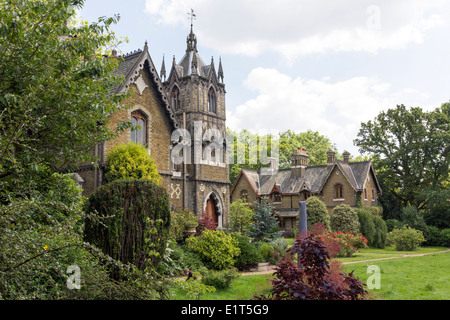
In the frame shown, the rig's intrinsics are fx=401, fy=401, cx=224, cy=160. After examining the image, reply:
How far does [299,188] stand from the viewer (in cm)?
4647

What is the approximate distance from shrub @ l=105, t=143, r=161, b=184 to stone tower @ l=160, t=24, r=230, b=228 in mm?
8039

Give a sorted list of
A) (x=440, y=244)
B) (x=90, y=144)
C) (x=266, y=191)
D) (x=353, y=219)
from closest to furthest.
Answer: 1. (x=90, y=144)
2. (x=353, y=219)
3. (x=440, y=244)
4. (x=266, y=191)

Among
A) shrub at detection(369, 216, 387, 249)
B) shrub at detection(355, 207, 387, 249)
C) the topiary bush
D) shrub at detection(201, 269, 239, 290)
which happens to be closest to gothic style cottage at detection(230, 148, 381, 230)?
shrub at detection(369, 216, 387, 249)

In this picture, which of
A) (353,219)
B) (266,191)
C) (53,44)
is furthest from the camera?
(266,191)

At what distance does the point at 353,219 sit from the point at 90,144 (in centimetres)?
2642

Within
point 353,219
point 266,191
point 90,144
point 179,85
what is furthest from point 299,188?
point 90,144

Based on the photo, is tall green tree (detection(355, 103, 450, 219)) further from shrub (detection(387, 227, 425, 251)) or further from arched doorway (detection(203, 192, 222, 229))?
arched doorway (detection(203, 192, 222, 229))

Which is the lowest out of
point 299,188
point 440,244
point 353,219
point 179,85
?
point 440,244

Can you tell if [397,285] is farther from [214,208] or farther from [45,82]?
[214,208]

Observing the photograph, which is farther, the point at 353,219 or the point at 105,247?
the point at 353,219

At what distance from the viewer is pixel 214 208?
105ft

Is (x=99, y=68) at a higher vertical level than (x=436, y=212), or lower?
higher

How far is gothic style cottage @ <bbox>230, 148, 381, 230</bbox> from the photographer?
4319 centimetres
